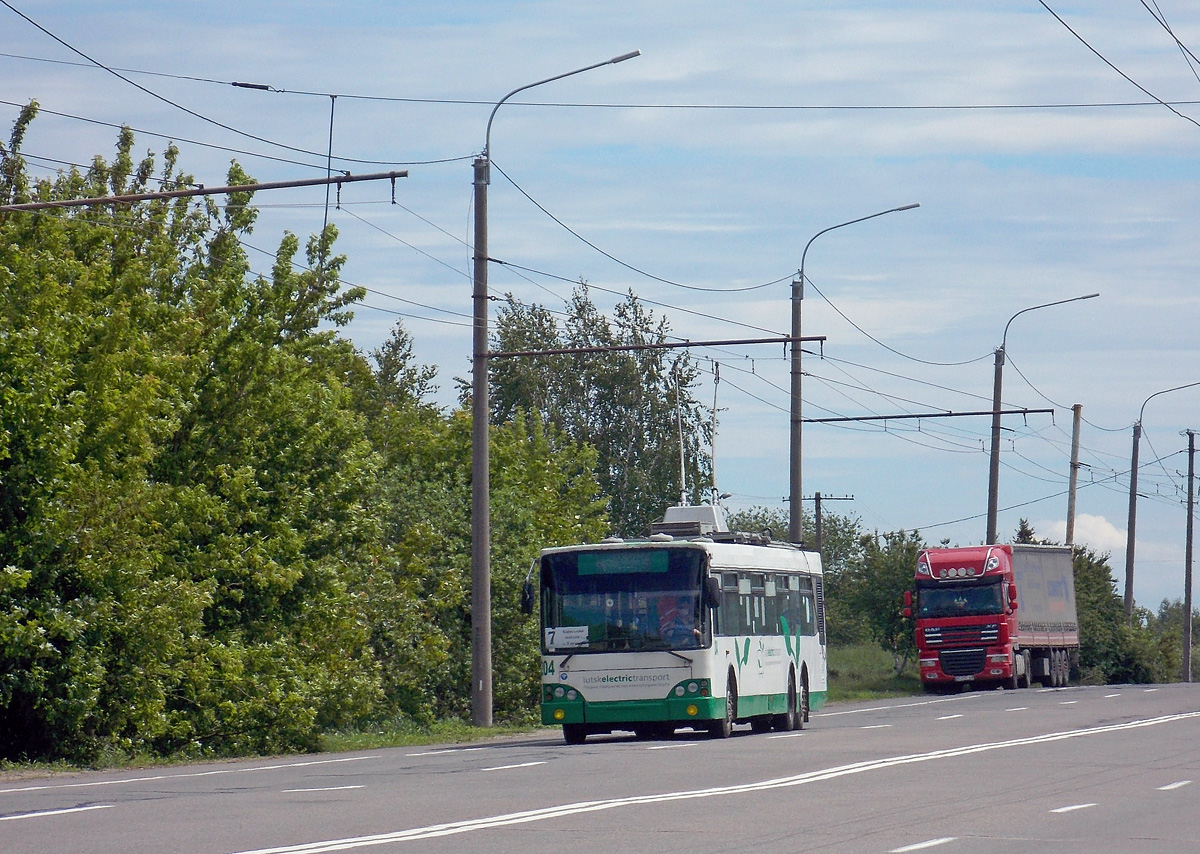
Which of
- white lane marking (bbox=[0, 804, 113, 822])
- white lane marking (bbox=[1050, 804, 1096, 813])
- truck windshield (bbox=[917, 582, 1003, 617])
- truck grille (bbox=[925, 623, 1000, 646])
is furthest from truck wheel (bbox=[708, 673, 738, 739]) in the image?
truck windshield (bbox=[917, 582, 1003, 617])

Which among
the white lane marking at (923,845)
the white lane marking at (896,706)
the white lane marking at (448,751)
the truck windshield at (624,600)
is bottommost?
the white lane marking at (896,706)

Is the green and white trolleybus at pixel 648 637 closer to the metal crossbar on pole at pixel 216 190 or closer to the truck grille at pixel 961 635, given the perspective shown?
the metal crossbar on pole at pixel 216 190

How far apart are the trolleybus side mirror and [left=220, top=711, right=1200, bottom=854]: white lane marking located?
14.3 feet

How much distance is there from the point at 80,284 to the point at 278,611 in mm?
6335

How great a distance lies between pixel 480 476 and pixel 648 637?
17.2ft

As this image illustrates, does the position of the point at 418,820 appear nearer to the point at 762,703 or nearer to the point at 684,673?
the point at 684,673

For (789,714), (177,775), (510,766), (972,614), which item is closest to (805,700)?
(789,714)

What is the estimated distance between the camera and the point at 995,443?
167ft

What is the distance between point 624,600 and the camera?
24.7 m

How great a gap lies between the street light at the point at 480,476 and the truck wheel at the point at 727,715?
4.67m

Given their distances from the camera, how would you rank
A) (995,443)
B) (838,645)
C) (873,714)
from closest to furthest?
(873,714)
(995,443)
(838,645)

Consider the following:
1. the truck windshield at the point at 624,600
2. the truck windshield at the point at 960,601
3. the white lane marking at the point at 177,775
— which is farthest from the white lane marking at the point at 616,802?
the truck windshield at the point at 960,601

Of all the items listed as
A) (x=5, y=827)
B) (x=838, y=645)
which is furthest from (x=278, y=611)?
(x=838, y=645)

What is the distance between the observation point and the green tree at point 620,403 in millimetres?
67625
